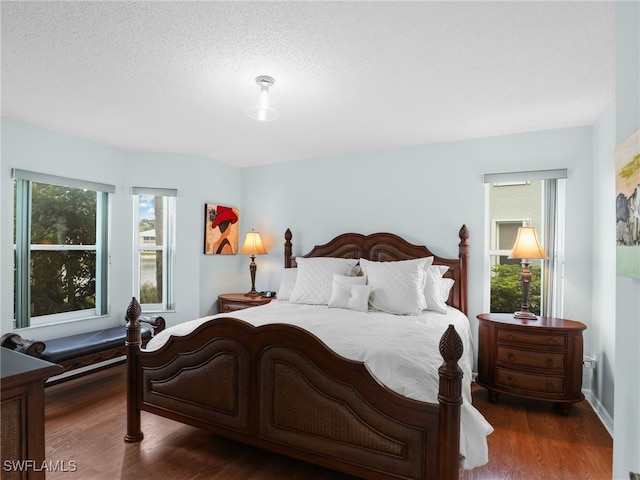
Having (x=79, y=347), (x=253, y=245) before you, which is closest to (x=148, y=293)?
(x=79, y=347)

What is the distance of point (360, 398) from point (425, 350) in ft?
1.63

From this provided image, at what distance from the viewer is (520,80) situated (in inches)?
97.1

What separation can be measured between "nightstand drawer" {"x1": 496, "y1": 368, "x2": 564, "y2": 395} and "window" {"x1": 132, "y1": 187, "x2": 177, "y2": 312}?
3584 millimetres

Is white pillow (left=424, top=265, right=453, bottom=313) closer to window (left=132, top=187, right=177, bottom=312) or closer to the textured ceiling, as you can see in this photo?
the textured ceiling

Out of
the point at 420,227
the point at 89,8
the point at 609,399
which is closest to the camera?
the point at 89,8

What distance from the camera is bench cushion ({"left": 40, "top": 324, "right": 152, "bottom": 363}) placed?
304 cm

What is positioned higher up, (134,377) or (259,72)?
(259,72)

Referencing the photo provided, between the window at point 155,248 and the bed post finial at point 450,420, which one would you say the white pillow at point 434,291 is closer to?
the bed post finial at point 450,420

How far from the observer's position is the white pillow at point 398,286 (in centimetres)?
313

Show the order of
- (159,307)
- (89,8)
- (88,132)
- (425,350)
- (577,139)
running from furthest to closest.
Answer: (159,307)
(88,132)
(577,139)
(425,350)
(89,8)

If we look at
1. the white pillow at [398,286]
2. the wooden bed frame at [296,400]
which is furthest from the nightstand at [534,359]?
the wooden bed frame at [296,400]

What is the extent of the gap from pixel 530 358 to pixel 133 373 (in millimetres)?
3026

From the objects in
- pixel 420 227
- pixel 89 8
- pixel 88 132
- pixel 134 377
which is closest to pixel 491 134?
pixel 420 227

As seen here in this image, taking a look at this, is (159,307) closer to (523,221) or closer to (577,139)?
(523,221)
